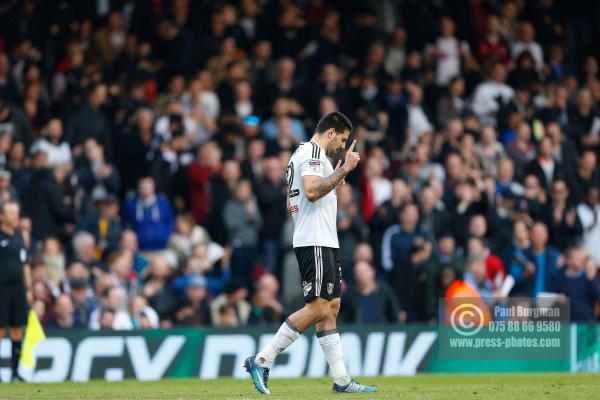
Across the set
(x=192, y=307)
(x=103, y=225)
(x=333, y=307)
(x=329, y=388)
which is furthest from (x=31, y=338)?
(x=333, y=307)

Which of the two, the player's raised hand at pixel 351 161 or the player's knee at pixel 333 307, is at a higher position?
the player's raised hand at pixel 351 161

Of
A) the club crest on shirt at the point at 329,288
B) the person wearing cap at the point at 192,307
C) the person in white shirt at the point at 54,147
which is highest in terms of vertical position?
the person in white shirt at the point at 54,147

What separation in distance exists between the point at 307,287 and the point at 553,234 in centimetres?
1007

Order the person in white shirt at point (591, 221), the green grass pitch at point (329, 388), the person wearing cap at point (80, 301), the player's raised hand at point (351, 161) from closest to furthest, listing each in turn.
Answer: the player's raised hand at point (351, 161)
the green grass pitch at point (329, 388)
the person wearing cap at point (80, 301)
the person in white shirt at point (591, 221)

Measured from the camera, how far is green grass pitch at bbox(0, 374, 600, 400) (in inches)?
486

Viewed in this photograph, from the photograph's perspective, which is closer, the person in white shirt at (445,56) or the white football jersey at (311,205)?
the white football jersey at (311,205)

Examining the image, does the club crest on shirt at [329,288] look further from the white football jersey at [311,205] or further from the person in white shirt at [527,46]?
the person in white shirt at [527,46]

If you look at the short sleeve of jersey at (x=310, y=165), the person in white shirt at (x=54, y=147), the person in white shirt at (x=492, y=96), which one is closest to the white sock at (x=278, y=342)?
the short sleeve of jersey at (x=310, y=165)

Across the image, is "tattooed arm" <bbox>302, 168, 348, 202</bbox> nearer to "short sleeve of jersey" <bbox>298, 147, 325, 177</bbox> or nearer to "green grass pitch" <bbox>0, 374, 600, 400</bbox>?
"short sleeve of jersey" <bbox>298, 147, 325, 177</bbox>

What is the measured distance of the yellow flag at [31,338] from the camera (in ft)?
53.5

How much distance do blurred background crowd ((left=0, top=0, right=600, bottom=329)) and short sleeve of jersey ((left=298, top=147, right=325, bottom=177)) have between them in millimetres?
6192

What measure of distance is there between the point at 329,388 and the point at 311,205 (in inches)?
89.4

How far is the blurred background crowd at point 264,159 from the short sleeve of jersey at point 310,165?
20.3 feet

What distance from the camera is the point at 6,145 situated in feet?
62.3
